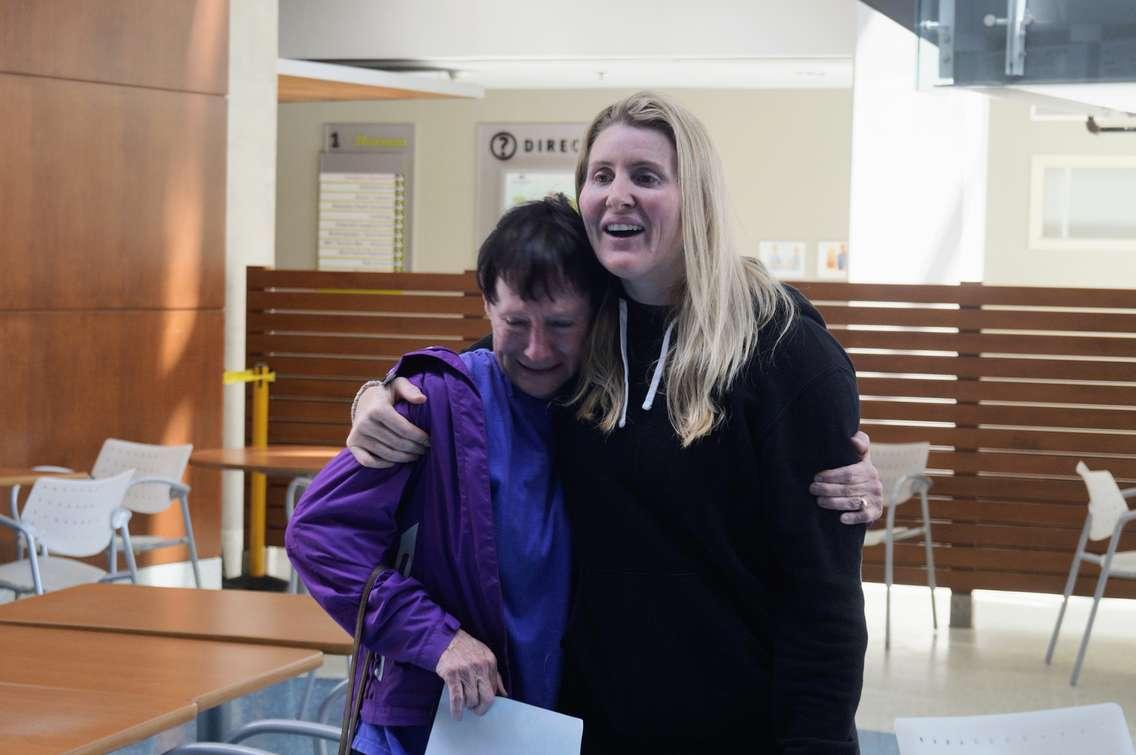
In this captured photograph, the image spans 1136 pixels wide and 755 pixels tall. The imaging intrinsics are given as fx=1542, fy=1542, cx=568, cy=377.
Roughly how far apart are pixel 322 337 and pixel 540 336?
7.30 metres

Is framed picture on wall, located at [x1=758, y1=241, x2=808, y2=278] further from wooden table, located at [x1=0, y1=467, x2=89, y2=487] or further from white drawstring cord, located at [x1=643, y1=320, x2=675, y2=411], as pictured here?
white drawstring cord, located at [x1=643, y1=320, x2=675, y2=411]

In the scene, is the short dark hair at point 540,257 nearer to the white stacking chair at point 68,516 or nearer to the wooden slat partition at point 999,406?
the white stacking chair at point 68,516

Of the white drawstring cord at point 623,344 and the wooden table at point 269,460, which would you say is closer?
the white drawstring cord at point 623,344

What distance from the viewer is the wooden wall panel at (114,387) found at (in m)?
7.16

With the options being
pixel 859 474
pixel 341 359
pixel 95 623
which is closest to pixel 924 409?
pixel 341 359

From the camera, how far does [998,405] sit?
26.9ft

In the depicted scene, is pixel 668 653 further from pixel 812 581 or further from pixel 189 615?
pixel 189 615

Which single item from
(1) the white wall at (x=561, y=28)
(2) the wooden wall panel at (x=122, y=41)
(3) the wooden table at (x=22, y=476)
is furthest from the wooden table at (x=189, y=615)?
(1) the white wall at (x=561, y=28)

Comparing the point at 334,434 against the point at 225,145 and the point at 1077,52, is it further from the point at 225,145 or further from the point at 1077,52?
→ the point at 1077,52

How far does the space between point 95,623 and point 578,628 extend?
1.74 metres

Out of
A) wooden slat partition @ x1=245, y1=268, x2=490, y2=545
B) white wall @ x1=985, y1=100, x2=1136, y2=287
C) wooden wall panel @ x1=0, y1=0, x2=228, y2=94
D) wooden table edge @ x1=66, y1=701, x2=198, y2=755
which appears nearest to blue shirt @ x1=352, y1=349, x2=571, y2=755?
wooden table edge @ x1=66, y1=701, x2=198, y2=755

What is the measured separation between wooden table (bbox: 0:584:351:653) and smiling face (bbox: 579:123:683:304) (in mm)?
1485

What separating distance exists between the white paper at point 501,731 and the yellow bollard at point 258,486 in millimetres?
7257

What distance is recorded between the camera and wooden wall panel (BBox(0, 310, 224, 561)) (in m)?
7.16
